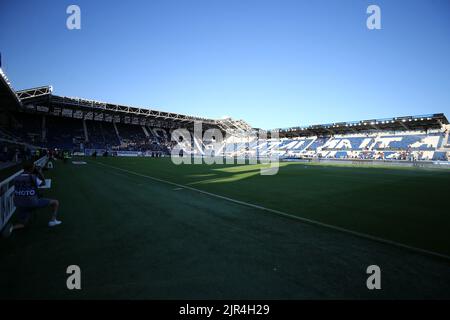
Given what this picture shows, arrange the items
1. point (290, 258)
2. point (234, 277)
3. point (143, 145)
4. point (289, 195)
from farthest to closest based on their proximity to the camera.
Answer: point (143, 145), point (289, 195), point (290, 258), point (234, 277)

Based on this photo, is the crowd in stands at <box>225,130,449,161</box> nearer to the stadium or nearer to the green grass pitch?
the stadium

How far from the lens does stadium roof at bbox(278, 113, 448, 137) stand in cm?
4016

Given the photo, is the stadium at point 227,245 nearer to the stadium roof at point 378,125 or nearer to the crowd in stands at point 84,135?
the stadium roof at point 378,125

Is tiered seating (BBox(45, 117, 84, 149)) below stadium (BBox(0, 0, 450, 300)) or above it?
above

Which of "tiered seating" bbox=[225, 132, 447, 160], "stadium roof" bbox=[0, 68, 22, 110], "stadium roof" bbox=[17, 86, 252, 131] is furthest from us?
"tiered seating" bbox=[225, 132, 447, 160]

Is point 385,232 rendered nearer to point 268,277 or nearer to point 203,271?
point 268,277

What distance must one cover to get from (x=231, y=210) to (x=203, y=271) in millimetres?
3717

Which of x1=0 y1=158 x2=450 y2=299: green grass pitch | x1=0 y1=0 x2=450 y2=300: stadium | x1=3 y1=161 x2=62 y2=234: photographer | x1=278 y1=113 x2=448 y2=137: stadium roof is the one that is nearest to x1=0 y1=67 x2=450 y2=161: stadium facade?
x1=278 y1=113 x2=448 y2=137: stadium roof

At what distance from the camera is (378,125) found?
47.5 meters

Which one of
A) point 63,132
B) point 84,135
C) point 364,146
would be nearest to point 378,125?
point 364,146

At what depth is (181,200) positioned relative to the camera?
8.48 m

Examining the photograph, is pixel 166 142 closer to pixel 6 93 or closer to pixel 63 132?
pixel 63 132

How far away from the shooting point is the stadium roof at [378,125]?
4016 cm
